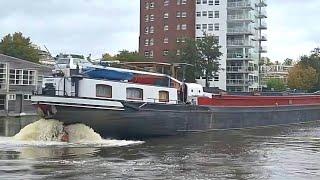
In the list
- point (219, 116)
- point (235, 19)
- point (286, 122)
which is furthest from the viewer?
point (235, 19)

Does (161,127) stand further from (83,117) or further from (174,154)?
(174,154)

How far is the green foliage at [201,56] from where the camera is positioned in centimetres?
7306

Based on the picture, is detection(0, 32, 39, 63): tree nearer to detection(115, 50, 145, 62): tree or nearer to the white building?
detection(115, 50, 145, 62): tree

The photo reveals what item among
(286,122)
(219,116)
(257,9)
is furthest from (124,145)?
(257,9)

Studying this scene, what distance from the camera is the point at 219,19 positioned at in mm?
97250

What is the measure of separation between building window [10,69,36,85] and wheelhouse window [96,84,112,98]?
34.1 metres

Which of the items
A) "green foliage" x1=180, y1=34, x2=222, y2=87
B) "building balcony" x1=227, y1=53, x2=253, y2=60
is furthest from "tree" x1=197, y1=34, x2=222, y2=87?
"building balcony" x1=227, y1=53, x2=253, y2=60

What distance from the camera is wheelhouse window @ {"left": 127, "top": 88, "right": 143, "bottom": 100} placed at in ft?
94.4

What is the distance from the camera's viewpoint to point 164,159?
20.7m

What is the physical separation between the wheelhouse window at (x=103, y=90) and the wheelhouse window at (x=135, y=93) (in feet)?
4.08

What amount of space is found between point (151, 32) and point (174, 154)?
3114 inches

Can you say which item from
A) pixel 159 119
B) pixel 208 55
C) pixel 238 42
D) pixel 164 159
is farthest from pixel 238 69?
pixel 164 159

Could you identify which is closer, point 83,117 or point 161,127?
point 83,117

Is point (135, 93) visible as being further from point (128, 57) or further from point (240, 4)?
point (240, 4)
